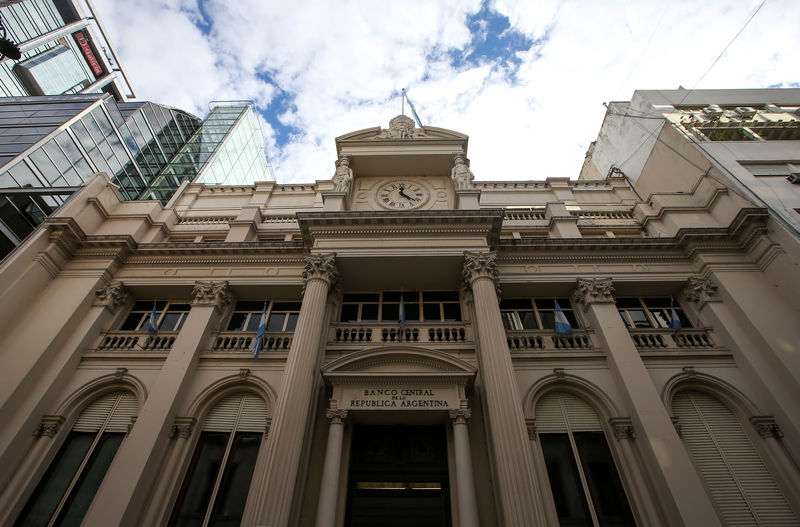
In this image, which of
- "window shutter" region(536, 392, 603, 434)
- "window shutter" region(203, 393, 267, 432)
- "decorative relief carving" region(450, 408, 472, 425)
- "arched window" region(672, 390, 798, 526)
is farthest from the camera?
"window shutter" region(203, 393, 267, 432)

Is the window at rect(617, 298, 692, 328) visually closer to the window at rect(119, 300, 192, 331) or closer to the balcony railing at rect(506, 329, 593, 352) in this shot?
the balcony railing at rect(506, 329, 593, 352)

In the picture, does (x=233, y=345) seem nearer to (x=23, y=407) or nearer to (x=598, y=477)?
(x=23, y=407)

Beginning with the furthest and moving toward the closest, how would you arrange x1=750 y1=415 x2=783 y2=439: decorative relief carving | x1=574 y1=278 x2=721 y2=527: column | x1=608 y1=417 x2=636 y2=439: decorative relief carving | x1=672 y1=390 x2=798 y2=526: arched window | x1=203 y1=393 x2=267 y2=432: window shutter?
1. x1=203 y1=393 x2=267 y2=432: window shutter
2. x1=608 y1=417 x2=636 y2=439: decorative relief carving
3. x1=750 y1=415 x2=783 y2=439: decorative relief carving
4. x1=672 y1=390 x2=798 y2=526: arched window
5. x1=574 y1=278 x2=721 y2=527: column

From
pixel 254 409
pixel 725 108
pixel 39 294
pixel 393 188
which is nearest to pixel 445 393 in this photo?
pixel 254 409

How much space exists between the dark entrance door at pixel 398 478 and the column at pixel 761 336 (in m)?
9.40

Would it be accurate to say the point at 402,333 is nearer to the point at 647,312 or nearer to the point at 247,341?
the point at 247,341

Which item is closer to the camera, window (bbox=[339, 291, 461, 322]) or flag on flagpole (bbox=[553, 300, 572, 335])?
flag on flagpole (bbox=[553, 300, 572, 335])

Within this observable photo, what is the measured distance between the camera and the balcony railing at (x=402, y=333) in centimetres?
1294

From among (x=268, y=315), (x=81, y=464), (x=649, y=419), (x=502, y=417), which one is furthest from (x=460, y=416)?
(x=81, y=464)

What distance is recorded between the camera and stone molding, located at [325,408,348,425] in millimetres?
10367

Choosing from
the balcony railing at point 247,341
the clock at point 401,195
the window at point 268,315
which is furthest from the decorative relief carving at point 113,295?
the clock at point 401,195

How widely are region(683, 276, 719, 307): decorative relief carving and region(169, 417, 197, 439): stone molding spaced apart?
17.2 meters

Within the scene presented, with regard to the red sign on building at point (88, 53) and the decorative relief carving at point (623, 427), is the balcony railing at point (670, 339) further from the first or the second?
the red sign on building at point (88, 53)

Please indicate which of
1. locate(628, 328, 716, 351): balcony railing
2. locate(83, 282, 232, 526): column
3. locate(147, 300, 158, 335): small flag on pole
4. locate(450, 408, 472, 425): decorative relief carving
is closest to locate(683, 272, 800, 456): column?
locate(628, 328, 716, 351): balcony railing
